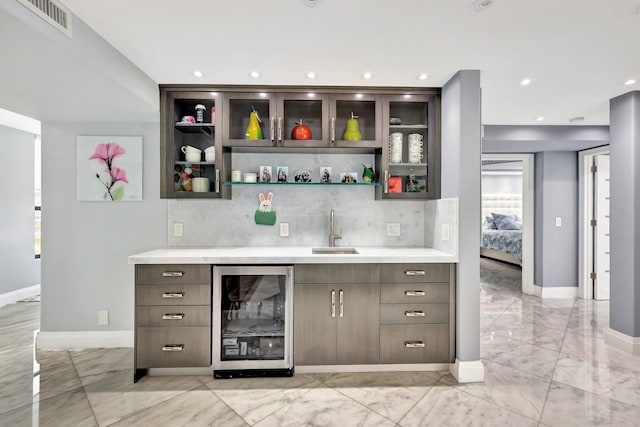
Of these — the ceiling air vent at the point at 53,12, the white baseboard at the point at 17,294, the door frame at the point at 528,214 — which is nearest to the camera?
the ceiling air vent at the point at 53,12

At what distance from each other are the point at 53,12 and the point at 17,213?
4323 mm

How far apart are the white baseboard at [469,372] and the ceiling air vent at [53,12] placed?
327 centimetres

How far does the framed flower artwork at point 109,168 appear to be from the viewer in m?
2.98

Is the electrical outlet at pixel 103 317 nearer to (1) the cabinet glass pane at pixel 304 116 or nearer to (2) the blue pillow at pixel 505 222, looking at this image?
(1) the cabinet glass pane at pixel 304 116

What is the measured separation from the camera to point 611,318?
3055mm

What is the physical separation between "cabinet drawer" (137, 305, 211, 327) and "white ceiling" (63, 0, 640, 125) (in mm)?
1803

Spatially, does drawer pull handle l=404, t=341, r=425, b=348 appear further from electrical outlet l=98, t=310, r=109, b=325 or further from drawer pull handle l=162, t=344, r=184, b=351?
electrical outlet l=98, t=310, r=109, b=325

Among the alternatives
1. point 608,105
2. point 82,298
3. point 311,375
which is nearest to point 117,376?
point 82,298

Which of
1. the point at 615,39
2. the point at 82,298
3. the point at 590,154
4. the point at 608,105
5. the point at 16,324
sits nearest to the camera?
the point at 615,39

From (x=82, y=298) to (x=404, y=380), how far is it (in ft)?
9.69

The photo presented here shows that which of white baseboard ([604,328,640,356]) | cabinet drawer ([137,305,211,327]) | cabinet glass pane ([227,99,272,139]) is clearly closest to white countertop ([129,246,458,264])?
cabinet drawer ([137,305,211,327])

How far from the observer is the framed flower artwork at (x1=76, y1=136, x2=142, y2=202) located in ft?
9.78

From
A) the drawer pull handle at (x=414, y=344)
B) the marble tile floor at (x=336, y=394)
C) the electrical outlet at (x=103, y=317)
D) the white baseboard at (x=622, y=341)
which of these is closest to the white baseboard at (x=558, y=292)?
the white baseboard at (x=622, y=341)

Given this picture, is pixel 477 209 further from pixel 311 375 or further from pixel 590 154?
pixel 590 154
